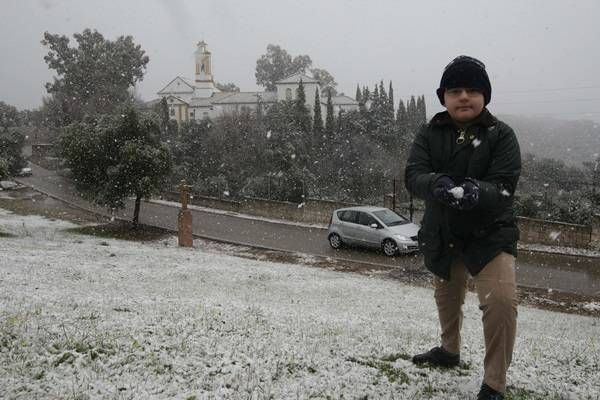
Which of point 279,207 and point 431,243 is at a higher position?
point 431,243

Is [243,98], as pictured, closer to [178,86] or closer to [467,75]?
[178,86]

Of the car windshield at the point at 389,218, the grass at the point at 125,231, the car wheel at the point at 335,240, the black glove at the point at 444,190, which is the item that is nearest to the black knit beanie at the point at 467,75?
the black glove at the point at 444,190

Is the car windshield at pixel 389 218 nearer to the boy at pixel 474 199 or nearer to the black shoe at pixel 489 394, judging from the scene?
the boy at pixel 474 199

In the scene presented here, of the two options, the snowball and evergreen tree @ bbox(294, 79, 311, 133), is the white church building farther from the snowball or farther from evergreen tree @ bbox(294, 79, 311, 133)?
the snowball

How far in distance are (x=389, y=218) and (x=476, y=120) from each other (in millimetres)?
14491

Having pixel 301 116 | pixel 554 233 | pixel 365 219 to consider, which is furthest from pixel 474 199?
pixel 301 116

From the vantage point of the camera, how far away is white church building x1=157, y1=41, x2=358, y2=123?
258 feet

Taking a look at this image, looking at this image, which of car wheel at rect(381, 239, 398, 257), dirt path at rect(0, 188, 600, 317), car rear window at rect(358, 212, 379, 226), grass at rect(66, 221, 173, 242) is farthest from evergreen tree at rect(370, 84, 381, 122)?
car wheel at rect(381, 239, 398, 257)

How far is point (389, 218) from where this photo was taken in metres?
17.7

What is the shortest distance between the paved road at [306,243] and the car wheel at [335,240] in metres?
0.29

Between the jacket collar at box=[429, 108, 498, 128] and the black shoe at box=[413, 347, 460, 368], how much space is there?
1943 mm

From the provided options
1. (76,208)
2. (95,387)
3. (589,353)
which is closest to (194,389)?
(95,387)

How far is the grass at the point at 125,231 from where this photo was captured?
2012cm

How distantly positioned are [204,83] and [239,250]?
74229mm
